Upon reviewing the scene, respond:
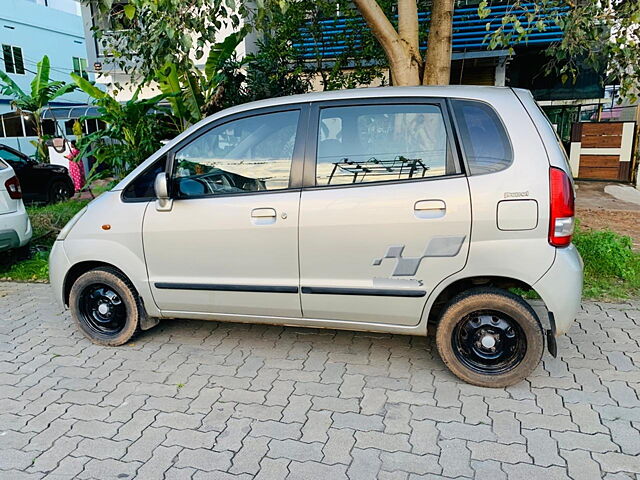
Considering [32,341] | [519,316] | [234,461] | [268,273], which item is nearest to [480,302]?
[519,316]

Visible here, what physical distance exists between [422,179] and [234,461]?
6.60 feet

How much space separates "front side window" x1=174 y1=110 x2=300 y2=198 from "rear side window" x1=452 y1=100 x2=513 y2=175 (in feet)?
3.76

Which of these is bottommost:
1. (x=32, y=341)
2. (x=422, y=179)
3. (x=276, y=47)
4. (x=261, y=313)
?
(x=32, y=341)

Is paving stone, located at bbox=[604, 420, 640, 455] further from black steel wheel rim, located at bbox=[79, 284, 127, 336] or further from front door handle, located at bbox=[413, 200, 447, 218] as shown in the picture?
black steel wheel rim, located at bbox=[79, 284, 127, 336]

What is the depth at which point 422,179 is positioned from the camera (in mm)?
3287

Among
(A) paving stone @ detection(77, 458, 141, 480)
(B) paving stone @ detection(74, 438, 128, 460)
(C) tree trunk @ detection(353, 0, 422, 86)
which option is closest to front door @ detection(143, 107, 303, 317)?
(B) paving stone @ detection(74, 438, 128, 460)

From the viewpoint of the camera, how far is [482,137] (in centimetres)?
323

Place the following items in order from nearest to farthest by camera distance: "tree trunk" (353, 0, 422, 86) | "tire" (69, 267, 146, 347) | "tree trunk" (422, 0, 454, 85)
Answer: "tire" (69, 267, 146, 347) → "tree trunk" (353, 0, 422, 86) → "tree trunk" (422, 0, 454, 85)

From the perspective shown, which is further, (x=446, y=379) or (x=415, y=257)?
(x=446, y=379)

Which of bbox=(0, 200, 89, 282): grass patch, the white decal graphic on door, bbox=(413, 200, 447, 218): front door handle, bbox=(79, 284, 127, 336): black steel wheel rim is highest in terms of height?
bbox=(413, 200, 447, 218): front door handle

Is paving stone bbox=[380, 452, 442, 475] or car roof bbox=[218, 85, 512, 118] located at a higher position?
car roof bbox=[218, 85, 512, 118]

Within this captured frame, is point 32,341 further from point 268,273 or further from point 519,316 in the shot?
point 519,316

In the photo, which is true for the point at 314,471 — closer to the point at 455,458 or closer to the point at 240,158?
the point at 455,458

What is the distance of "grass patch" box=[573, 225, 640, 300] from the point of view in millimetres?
5031
